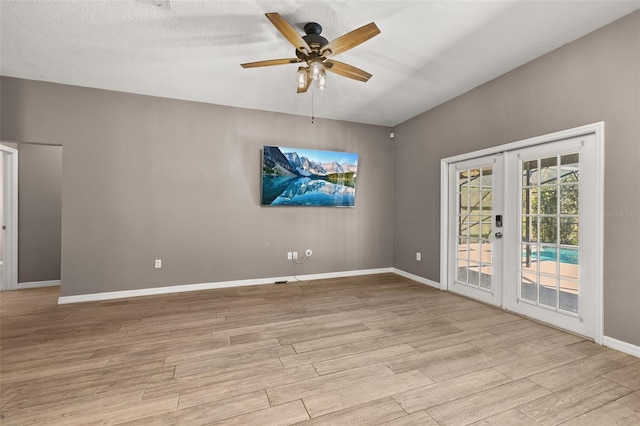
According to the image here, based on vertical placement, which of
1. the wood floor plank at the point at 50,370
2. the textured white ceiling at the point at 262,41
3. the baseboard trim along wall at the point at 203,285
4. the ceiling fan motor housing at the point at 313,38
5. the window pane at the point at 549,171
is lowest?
the wood floor plank at the point at 50,370

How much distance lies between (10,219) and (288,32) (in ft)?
16.4

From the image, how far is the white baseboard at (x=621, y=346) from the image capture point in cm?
216

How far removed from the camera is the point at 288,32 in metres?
2.08

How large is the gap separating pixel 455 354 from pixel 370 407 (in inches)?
39.5

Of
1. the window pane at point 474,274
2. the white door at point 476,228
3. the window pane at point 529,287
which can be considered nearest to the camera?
the window pane at point 529,287

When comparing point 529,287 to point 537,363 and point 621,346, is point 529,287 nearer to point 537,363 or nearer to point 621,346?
point 621,346

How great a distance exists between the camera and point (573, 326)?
2.59 meters

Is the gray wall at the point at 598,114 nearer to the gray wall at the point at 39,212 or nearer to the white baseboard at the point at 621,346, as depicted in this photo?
the white baseboard at the point at 621,346

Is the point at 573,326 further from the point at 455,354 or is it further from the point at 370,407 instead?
the point at 370,407

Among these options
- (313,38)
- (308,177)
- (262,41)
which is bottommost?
(308,177)

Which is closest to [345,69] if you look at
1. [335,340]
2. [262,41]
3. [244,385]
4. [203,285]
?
[262,41]

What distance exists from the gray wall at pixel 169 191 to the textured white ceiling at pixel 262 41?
13.8 inches

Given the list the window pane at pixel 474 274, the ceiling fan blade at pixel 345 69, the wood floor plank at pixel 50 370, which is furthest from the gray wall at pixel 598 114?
the wood floor plank at pixel 50 370

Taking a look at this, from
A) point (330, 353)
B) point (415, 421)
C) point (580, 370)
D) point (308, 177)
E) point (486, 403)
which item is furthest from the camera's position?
point (308, 177)
